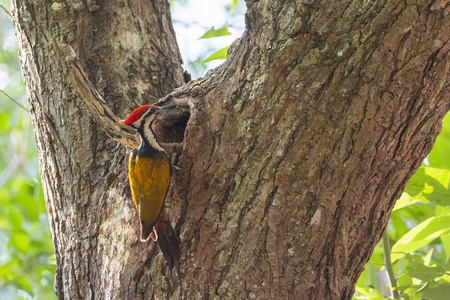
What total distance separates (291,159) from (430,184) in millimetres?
884

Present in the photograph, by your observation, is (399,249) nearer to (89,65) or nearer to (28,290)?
(89,65)

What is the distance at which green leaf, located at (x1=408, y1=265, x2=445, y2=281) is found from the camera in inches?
88.3

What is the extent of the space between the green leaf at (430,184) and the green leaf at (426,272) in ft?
1.12

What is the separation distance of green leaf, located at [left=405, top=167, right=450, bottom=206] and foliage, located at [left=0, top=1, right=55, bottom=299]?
2418 millimetres

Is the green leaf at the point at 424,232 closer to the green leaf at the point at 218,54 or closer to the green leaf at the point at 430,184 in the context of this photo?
the green leaf at the point at 430,184

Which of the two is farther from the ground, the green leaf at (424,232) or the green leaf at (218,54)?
the green leaf at (218,54)

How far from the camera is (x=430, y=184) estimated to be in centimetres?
238

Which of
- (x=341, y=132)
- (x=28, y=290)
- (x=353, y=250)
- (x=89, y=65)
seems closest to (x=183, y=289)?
(x=353, y=250)

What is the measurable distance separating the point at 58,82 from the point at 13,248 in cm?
228

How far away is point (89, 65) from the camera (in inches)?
108

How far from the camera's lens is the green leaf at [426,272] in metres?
2.24

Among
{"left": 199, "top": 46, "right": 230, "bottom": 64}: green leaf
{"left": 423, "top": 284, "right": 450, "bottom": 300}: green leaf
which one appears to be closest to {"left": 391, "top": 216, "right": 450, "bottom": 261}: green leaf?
{"left": 423, "top": 284, "right": 450, "bottom": 300}: green leaf

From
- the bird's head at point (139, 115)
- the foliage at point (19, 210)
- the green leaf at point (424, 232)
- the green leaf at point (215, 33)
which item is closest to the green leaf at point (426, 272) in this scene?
the green leaf at point (424, 232)

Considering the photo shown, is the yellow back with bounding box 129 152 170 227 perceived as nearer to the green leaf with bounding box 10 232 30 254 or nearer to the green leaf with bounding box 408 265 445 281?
the green leaf with bounding box 408 265 445 281
